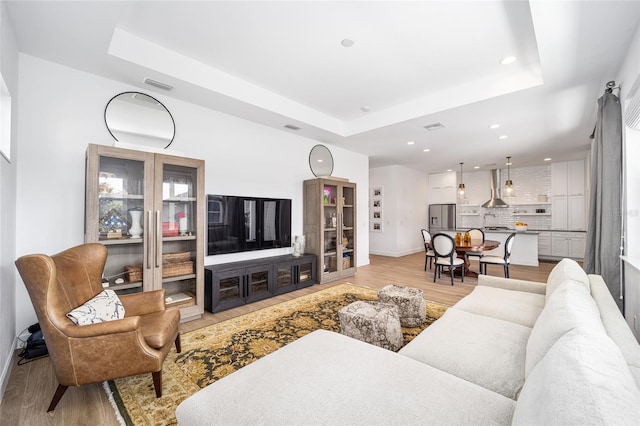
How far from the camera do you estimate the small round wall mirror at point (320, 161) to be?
17.7ft

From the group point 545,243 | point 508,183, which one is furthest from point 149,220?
point 545,243

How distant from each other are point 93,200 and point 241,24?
84.1 inches

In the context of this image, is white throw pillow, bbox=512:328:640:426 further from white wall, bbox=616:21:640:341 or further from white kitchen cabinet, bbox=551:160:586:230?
white kitchen cabinet, bbox=551:160:586:230

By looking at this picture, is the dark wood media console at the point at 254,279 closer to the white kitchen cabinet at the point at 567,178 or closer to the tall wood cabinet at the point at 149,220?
the tall wood cabinet at the point at 149,220

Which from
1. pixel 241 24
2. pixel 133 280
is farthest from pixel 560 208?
pixel 133 280

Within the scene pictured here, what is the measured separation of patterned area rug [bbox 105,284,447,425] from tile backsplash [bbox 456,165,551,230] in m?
6.58

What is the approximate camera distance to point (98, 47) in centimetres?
252

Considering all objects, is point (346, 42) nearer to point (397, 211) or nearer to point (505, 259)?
point (505, 259)

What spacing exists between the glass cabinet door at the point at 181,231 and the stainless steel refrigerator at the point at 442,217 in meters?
8.14

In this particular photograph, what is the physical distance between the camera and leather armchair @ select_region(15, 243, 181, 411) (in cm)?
167

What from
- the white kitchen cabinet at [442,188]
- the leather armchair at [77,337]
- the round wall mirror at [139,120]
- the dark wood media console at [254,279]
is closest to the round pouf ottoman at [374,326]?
the leather armchair at [77,337]

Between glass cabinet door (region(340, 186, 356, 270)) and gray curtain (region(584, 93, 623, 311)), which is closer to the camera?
gray curtain (region(584, 93, 623, 311))

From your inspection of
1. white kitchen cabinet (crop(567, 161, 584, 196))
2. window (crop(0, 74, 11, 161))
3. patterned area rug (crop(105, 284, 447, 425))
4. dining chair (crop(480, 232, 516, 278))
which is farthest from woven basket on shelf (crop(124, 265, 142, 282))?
white kitchen cabinet (crop(567, 161, 584, 196))

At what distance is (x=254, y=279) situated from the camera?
3.96 meters
